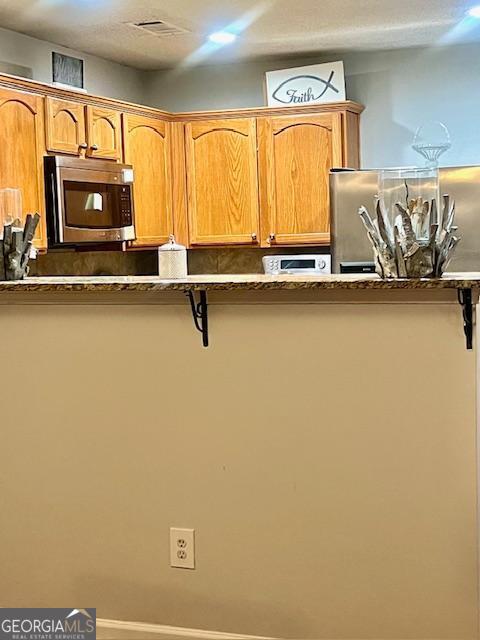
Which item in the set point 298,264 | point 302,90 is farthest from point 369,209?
point 302,90

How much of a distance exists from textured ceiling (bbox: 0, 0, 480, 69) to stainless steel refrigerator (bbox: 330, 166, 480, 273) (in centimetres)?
81

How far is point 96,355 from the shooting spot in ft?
8.89

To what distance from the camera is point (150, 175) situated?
18.7 feet

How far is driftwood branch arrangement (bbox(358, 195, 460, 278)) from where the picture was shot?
92.1 inches

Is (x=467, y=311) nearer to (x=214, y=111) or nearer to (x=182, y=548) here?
(x=182, y=548)

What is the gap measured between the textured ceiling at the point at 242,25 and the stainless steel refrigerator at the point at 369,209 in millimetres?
815

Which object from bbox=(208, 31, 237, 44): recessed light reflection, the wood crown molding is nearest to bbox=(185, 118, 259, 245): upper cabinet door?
the wood crown molding

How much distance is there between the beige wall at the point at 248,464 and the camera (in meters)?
2.47

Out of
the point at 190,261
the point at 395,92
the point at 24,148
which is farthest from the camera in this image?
the point at 190,261

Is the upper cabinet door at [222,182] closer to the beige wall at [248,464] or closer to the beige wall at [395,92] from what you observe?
the beige wall at [395,92]

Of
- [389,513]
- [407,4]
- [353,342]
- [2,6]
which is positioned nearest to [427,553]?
Answer: [389,513]

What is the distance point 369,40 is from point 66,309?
3.45 m

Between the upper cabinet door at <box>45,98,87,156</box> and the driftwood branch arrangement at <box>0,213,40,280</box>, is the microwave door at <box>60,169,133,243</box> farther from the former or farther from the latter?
the driftwood branch arrangement at <box>0,213,40,280</box>

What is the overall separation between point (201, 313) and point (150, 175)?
3249mm
